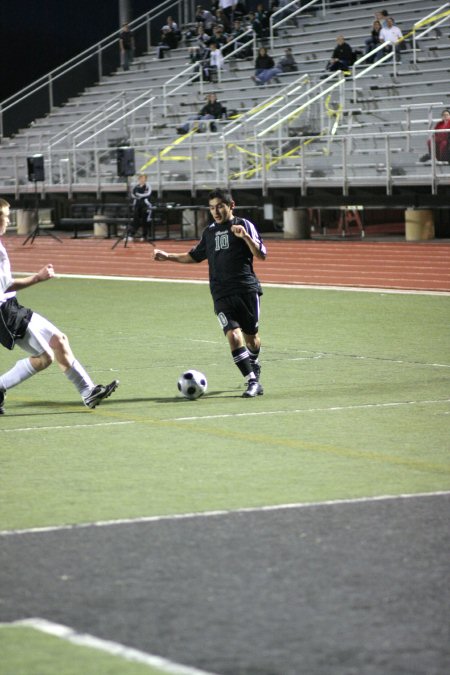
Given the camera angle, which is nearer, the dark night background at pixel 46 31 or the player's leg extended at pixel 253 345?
the player's leg extended at pixel 253 345

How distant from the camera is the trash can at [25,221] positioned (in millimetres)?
43094

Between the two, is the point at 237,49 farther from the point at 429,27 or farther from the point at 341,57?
the point at 429,27

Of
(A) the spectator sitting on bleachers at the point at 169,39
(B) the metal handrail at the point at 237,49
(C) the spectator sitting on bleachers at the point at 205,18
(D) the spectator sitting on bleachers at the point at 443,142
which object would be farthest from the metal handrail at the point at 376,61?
(A) the spectator sitting on bleachers at the point at 169,39

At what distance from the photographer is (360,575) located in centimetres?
617

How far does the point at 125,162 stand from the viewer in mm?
34562

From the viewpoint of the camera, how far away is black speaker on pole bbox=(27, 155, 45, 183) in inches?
1510

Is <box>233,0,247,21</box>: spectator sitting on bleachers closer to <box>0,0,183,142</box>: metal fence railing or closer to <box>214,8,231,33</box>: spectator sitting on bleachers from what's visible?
<box>214,8,231,33</box>: spectator sitting on bleachers

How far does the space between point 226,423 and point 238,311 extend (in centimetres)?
211

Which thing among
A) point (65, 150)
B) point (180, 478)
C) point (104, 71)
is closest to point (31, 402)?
point (180, 478)

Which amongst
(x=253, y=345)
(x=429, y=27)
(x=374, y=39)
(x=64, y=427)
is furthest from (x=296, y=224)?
(x=64, y=427)

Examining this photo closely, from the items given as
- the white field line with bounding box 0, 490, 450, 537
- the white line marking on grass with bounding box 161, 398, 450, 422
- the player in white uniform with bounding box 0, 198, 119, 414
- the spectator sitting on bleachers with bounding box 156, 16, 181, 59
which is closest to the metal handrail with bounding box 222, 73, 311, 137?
the spectator sitting on bleachers with bounding box 156, 16, 181, 59

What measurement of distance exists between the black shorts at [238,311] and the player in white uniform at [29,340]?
159 cm

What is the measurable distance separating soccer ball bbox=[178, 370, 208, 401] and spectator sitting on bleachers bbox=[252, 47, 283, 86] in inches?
1134

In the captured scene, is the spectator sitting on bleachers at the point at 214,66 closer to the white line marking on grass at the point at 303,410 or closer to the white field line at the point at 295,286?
the white field line at the point at 295,286
